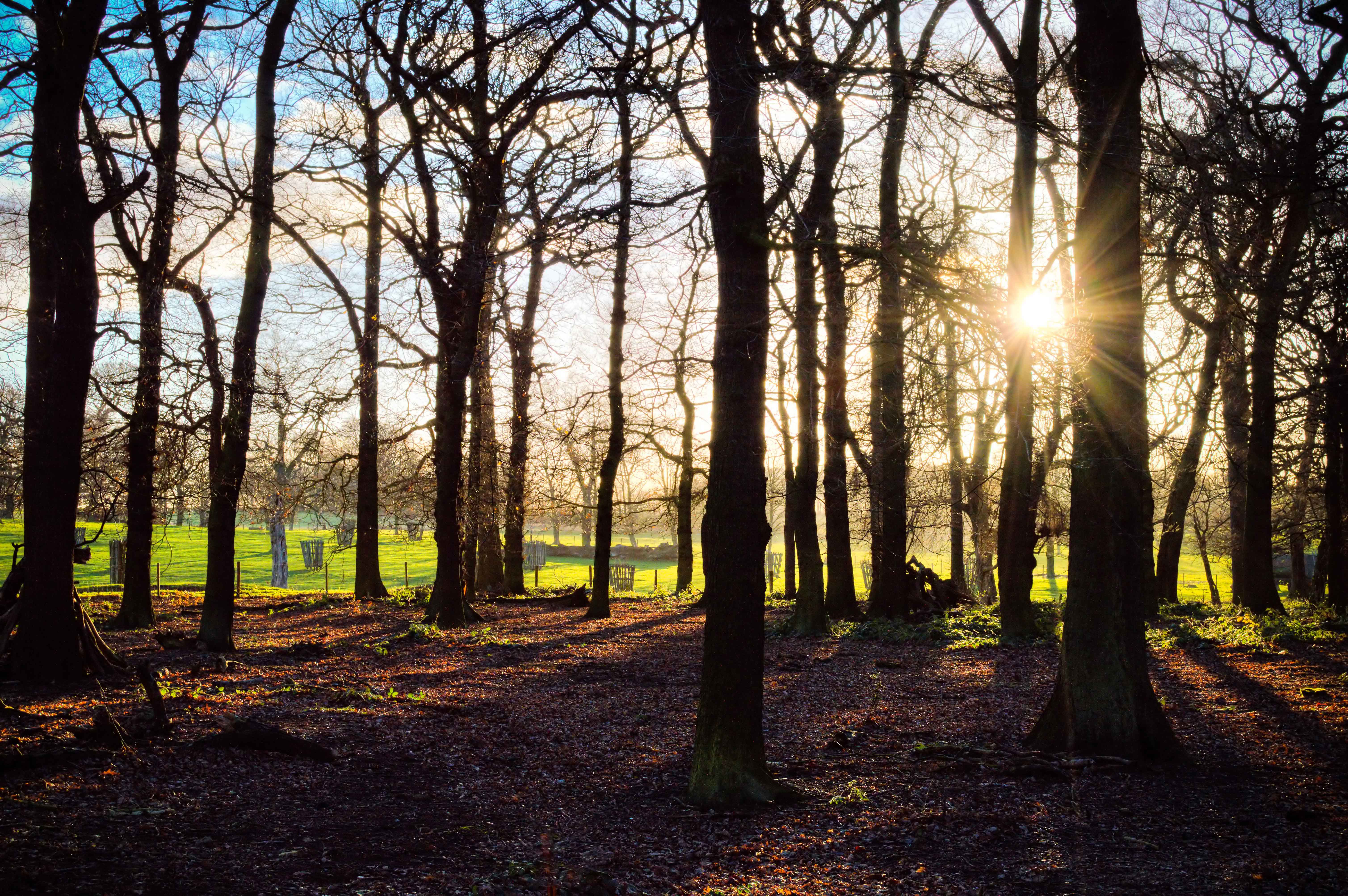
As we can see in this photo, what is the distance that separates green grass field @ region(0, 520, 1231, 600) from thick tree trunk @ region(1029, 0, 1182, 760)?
1679cm

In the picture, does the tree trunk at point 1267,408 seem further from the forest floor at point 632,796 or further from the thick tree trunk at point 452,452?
the thick tree trunk at point 452,452

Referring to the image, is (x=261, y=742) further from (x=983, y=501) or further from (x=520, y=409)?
(x=983, y=501)

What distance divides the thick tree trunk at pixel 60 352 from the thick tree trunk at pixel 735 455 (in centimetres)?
664

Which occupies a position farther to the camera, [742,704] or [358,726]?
[358,726]

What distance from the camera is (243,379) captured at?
10.9 m

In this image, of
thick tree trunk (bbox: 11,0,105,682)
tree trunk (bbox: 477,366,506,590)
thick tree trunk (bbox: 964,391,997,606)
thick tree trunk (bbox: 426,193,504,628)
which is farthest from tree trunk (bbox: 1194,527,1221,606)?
thick tree trunk (bbox: 11,0,105,682)

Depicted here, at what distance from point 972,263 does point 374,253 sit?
14.7m

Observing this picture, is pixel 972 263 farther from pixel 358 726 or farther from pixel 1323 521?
pixel 1323 521

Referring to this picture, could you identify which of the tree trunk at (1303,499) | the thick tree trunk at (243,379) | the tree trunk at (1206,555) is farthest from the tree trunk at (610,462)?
the tree trunk at (1206,555)

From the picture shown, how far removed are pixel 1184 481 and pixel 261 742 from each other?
16751mm

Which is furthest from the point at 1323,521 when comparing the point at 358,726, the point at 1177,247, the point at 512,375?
the point at 358,726

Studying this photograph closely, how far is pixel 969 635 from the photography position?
46.4 feet

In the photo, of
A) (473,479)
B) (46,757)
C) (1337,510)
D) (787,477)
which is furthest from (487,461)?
(1337,510)

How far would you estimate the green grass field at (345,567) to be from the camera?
1371 inches
